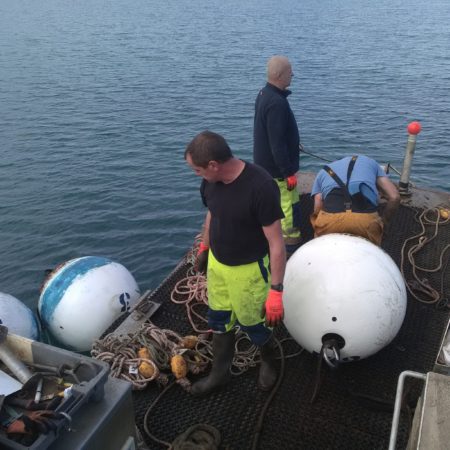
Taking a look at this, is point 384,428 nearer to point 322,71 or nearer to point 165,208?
point 165,208

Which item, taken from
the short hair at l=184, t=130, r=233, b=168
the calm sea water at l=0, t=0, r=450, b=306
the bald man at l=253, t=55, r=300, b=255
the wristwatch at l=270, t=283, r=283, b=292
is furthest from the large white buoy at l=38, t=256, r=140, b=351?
the short hair at l=184, t=130, r=233, b=168

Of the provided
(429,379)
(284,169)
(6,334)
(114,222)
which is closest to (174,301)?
(284,169)

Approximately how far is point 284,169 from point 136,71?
1689 cm

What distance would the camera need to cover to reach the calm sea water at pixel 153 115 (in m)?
9.46

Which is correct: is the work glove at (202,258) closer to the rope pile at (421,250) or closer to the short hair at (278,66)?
the short hair at (278,66)

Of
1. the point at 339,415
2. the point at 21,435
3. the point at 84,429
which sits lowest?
the point at 339,415

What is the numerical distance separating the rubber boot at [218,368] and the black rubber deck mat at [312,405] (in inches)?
3.6

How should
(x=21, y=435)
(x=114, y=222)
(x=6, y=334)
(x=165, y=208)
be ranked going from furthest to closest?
(x=165, y=208), (x=114, y=222), (x=6, y=334), (x=21, y=435)

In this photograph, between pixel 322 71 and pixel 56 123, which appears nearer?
pixel 56 123

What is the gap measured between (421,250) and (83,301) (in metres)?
4.12

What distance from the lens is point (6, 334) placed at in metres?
3.01

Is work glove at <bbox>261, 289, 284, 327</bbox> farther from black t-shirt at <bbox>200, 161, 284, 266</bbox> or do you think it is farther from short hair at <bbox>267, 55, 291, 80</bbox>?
short hair at <bbox>267, 55, 291, 80</bbox>

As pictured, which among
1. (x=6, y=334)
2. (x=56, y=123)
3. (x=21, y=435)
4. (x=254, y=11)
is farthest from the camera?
(x=254, y=11)

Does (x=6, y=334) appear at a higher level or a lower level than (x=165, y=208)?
higher
